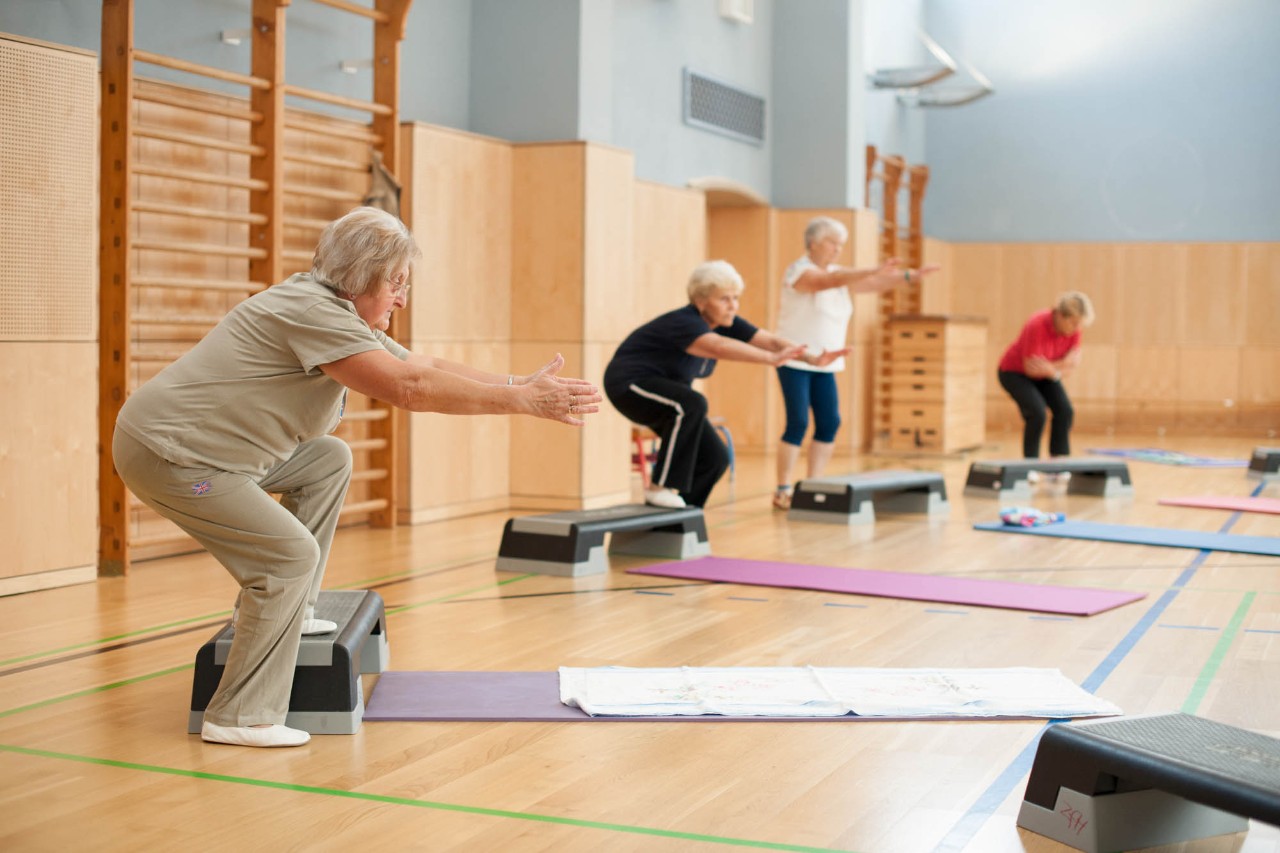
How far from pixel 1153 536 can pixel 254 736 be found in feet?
14.0

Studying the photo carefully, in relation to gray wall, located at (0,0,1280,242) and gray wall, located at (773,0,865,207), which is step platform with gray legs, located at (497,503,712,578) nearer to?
gray wall, located at (0,0,1280,242)

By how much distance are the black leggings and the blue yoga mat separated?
1553mm

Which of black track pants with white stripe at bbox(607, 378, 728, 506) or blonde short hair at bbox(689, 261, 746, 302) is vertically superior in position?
blonde short hair at bbox(689, 261, 746, 302)

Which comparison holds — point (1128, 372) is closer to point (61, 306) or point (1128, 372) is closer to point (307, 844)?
point (61, 306)

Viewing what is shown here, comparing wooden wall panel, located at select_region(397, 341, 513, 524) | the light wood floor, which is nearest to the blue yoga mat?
the light wood floor

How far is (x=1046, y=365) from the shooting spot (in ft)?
25.4

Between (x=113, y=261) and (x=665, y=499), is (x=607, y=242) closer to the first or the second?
(x=665, y=499)

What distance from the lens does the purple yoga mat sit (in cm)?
303

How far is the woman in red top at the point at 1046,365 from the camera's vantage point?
7.71 meters

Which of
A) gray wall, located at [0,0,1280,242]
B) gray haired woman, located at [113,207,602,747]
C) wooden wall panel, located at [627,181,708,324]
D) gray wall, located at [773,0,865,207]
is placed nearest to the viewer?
gray haired woman, located at [113,207,602,747]

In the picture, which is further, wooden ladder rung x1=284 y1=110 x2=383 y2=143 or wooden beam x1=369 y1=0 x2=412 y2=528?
wooden beam x1=369 y1=0 x2=412 y2=528

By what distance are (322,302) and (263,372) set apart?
18 cm

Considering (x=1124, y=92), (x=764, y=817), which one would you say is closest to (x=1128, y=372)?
(x=1124, y=92)

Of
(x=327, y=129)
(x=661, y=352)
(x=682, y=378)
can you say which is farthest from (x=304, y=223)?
(x=682, y=378)
